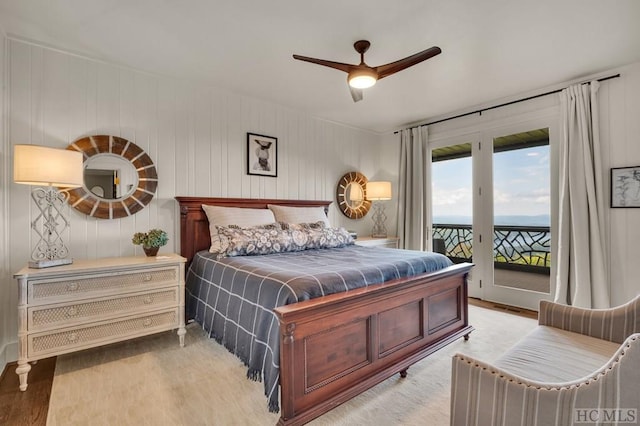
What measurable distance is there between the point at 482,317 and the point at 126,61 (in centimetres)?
466

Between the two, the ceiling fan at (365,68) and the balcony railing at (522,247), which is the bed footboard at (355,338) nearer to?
the ceiling fan at (365,68)

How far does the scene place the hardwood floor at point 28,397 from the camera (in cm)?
175

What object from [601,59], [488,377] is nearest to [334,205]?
[601,59]

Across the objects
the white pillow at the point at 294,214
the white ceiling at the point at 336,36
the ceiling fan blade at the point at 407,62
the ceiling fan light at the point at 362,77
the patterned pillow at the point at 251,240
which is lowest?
the patterned pillow at the point at 251,240

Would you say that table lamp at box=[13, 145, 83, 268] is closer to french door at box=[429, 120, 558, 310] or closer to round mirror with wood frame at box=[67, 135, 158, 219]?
round mirror with wood frame at box=[67, 135, 158, 219]

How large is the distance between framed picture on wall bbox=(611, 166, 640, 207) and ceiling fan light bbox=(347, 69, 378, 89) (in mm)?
2823

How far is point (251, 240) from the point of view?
287 cm

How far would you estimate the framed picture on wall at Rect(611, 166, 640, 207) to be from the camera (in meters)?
2.98

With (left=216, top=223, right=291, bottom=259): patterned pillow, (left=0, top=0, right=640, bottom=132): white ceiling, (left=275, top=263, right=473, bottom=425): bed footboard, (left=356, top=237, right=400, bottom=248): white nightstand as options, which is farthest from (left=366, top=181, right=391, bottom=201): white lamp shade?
(left=275, top=263, right=473, bottom=425): bed footboard

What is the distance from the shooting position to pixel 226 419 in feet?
5.72

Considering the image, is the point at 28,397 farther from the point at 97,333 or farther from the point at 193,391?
the point at 193,391

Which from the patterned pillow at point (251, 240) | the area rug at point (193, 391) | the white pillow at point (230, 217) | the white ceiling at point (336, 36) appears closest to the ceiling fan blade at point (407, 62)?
the white ceiling at point (336, 36)

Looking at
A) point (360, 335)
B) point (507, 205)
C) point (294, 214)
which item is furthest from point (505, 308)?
point (294, 214)

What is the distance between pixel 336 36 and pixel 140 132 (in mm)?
2177
